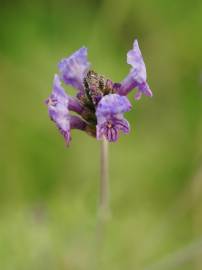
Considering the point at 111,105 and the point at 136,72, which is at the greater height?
the point at 136,72

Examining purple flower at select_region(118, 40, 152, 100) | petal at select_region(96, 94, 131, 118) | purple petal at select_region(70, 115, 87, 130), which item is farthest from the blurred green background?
petal at select_region(96, 94, 131, 118)

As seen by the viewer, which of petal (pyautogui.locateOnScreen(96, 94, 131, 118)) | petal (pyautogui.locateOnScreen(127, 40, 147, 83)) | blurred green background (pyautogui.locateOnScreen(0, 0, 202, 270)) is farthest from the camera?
blurred green background (pyautogui.locateOnScreen(0, 0, 202, 270))

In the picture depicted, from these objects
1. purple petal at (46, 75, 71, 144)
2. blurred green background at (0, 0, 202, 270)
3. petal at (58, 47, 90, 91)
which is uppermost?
blurred green background at (0, 0, 202, 270)

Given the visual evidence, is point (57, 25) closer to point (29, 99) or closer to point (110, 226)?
point (29, 99)

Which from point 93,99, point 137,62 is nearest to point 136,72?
point 137,62

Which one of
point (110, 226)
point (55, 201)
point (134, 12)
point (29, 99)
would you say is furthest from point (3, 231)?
point (134, 12)

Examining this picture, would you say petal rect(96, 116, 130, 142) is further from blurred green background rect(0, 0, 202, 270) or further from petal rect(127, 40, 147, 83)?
blurred green background rect(0, 0, 202, 270)

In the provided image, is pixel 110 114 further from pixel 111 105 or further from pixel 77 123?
pixel 77 123
